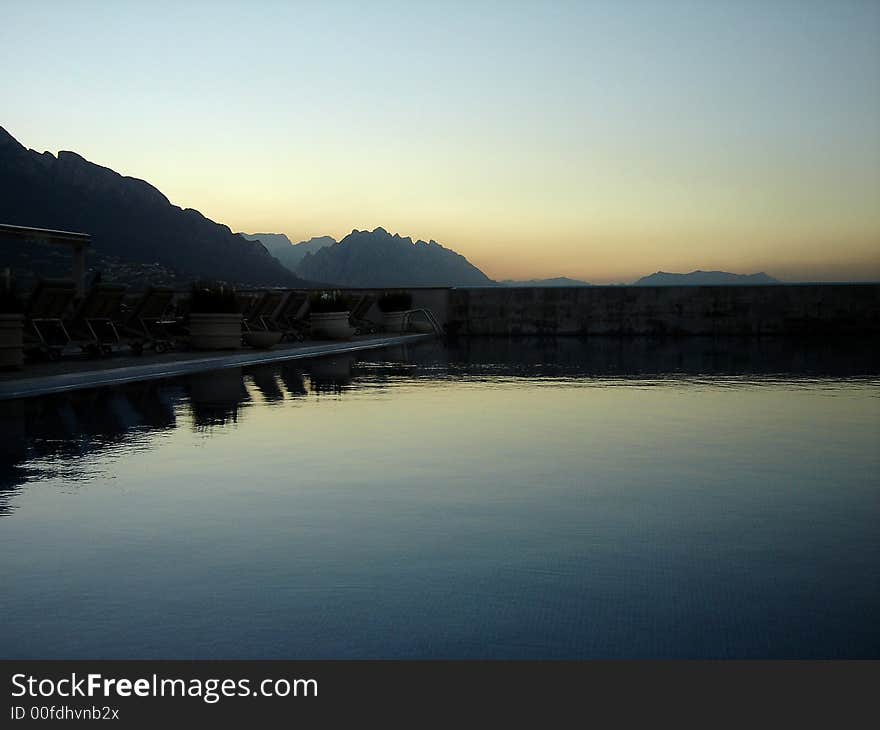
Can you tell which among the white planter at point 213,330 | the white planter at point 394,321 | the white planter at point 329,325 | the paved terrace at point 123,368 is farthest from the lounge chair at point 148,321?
the white planter at point 394,321

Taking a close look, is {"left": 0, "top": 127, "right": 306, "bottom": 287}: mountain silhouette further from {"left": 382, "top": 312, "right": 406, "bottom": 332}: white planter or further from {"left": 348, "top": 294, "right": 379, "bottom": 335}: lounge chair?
{"left": 348, "top": 294, "right": 379, "bottom": 335}: lounge chair

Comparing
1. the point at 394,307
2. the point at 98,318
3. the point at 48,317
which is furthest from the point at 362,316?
the point at 48,317

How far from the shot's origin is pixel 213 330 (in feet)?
66.0

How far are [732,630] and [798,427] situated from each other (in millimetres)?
6355

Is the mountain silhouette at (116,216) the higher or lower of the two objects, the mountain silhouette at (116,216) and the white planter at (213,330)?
the higher

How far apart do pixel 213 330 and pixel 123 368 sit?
5.48m

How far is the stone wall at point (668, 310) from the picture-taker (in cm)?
3244

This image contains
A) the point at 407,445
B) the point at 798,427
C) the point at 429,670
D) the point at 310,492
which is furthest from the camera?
the point at 798,427

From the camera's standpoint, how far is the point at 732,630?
3.61 metres

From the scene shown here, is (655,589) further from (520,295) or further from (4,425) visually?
(520,295)

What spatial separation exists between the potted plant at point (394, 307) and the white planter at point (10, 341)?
19306 millimetres

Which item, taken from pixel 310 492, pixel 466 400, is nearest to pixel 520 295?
pixel 466 400

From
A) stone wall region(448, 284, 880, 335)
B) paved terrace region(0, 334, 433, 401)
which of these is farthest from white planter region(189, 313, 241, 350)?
stone wall region(448, 284, 880, 335)

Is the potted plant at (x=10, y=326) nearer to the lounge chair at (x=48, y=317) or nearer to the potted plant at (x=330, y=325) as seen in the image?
the lounge chair at (x=48, y=317)
